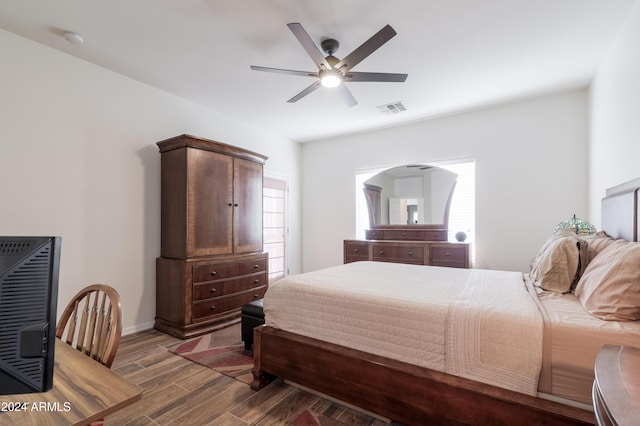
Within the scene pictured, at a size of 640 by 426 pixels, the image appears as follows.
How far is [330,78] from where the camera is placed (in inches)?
94.5

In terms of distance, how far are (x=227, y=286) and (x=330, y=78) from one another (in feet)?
8.12

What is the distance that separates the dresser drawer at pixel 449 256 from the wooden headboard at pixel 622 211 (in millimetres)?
1387

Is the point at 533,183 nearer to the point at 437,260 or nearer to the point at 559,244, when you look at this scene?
the point at 437,260

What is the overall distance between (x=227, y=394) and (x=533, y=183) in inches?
159

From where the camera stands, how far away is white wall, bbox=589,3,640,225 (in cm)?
213

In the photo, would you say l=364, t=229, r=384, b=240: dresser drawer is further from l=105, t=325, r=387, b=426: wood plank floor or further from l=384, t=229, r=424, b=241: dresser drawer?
l=105, t=325, r=387, b=426: wood plank floor

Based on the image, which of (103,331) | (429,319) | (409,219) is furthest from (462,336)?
(409,219)

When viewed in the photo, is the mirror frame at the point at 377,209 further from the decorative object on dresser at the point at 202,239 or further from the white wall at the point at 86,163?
the white wall at the point at 86,163

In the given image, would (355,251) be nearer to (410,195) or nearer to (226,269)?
(410,195)

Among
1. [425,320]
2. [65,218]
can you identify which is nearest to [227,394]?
[425,320]

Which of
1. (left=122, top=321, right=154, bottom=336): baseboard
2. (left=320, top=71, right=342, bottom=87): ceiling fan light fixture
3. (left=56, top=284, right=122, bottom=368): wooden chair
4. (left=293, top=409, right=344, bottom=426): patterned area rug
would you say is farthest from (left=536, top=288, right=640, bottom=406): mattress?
(left=122, top=321, right=154, bottom=336): baseboard

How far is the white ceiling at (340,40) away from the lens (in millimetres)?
→ 2129

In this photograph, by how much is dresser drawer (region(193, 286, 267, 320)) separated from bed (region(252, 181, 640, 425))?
1.29 m

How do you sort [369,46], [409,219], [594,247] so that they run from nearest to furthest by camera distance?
[594,247], [369,46], [409,219]
